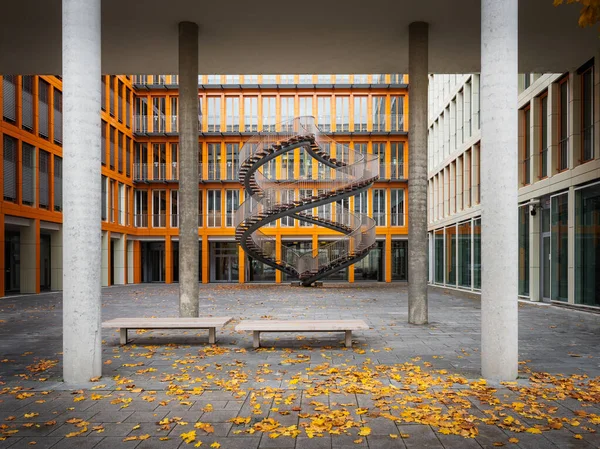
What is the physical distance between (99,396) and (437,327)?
8025 millimetres

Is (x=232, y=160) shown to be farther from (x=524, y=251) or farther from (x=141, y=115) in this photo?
(x=524, y=251)

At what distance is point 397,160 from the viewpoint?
40219 millimetres

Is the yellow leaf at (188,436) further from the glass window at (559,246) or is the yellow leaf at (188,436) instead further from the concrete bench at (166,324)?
the glass window at (559,246)

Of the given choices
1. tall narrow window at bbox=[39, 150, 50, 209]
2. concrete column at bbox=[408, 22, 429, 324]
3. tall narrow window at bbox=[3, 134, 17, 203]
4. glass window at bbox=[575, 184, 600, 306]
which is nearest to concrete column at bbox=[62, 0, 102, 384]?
concrete column at bbox=[408, 22, 429, 324]

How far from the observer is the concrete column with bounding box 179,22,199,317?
12852 mm

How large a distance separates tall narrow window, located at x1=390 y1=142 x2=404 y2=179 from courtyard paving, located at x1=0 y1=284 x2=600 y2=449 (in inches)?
1169

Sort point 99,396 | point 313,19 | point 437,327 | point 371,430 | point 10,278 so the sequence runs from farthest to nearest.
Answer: point 10,278 → point 313,19 → point 437,327 → point 99,396 → point 371,430

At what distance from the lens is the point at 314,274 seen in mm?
30656

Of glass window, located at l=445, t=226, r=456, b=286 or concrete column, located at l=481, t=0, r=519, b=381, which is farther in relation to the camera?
glass window, located at l=445, t=226, r=456, b=286

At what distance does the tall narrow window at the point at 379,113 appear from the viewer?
4038 cm

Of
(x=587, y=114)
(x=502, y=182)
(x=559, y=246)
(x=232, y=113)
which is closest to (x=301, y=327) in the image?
(x=502, y=182)

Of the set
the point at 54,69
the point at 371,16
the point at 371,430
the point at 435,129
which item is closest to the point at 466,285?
the point at 435,129

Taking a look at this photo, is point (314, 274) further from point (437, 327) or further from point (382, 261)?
point (437, 327)

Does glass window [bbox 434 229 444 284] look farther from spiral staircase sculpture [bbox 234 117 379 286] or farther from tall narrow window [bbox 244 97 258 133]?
tall narrow window [bbox 244 97 258 133]
